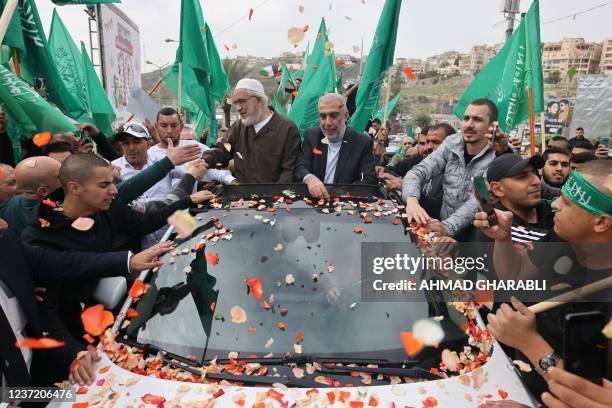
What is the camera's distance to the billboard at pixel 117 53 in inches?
487

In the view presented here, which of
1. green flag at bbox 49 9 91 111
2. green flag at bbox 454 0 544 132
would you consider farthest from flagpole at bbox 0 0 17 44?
green flag at bbox 454 0 544 132

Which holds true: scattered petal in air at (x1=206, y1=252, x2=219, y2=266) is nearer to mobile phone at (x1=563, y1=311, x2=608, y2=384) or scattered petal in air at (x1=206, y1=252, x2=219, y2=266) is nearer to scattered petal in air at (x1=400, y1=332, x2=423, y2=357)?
scattered petal in air at (x1=400, y1=332, x2=423, y2=357)

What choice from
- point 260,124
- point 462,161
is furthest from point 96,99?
point 462,161

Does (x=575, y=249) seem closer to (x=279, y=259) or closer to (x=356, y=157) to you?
(x=279, y=259)

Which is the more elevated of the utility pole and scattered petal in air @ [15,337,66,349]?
the utility pole

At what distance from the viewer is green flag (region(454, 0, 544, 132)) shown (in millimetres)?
5496

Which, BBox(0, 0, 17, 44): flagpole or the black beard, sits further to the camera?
the black beard

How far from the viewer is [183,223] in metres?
2.70

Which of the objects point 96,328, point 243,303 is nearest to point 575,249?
point 243,303

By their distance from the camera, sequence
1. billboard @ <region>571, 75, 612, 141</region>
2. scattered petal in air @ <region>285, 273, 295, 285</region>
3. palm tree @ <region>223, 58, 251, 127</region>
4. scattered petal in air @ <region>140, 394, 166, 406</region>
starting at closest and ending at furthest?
scattered petal in air @ <region>140, 394, 166, 406</region> → scattered petal in air @ <region>285, 273, 295, 285</region> → billboard @ <region>571, 75, 612, 141</region> → palm tree @ <region>223, 58, 251, 127</region>

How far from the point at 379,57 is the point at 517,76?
174 cm

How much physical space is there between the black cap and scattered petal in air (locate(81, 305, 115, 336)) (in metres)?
2.34

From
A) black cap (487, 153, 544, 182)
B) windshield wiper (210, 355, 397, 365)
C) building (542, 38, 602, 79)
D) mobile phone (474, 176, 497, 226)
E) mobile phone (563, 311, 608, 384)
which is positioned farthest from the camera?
building (542, 38, 602, 79)

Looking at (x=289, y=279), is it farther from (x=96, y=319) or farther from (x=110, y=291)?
(x=96, y=319)
